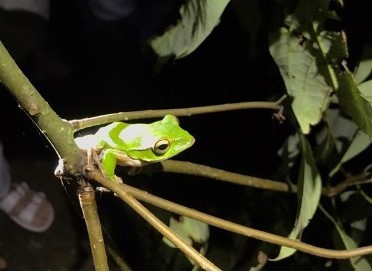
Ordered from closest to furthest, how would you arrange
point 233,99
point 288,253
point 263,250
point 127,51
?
1. point 288,253
2. point 263,250
3. point 233,99
4. point 127,51

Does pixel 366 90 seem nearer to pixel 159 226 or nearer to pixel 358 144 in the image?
pixel 358 144

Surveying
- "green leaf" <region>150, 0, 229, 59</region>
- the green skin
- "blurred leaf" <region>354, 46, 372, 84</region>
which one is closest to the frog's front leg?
the green skin

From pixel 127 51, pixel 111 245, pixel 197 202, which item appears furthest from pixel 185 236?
pixel 127 51

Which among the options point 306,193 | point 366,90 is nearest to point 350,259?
point 306,193

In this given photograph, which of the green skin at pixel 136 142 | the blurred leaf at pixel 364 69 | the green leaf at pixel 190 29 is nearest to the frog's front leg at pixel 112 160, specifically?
the green skin at pixel 136 142

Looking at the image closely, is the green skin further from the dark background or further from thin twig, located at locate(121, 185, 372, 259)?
the dark background

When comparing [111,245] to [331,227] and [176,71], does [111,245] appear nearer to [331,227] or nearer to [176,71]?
[331,227]
